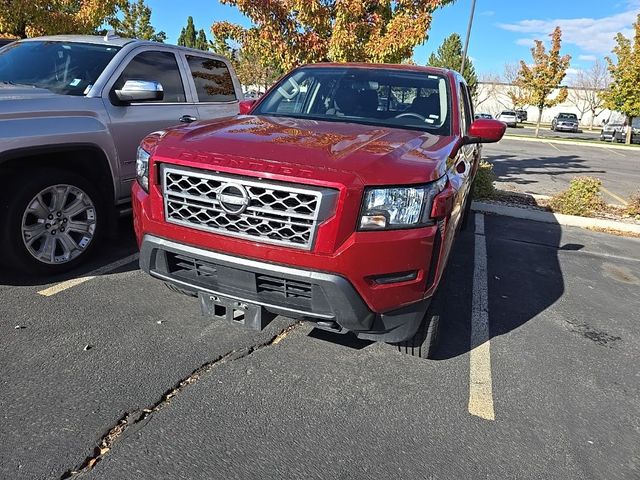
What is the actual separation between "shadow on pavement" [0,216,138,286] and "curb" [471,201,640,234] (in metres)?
5.60

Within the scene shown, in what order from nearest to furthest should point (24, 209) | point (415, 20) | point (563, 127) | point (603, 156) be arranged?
point (24, 209)
point (415, 20)
point (603, 156)
point (563, 127)

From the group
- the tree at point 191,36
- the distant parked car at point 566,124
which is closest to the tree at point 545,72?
the distant parked car at point 566,124

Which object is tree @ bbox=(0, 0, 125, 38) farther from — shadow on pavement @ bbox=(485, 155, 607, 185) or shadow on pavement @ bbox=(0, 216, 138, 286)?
shadow on pavement @ bbox=(485, 155, 607, 185)

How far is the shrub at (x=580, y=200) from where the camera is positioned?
8086 millimetres

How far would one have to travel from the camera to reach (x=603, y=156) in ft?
71.3

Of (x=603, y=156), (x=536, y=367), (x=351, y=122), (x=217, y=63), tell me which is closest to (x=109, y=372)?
(x=351, y=122)

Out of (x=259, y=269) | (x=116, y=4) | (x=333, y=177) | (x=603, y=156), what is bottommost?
(x=603, y=156)

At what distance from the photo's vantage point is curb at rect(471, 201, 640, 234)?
24.5 ft

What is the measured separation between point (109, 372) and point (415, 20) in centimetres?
700

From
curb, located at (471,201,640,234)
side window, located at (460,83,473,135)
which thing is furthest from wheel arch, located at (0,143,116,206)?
curb, located at (471,201,640,234)

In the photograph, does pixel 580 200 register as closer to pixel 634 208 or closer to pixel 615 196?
pixel 634 208

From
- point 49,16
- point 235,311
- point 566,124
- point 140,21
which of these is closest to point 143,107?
point 235,311

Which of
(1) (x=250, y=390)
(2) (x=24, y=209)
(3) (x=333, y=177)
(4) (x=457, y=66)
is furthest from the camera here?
(4) (x=457, y=66)

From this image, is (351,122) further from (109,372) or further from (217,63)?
(217,63)
